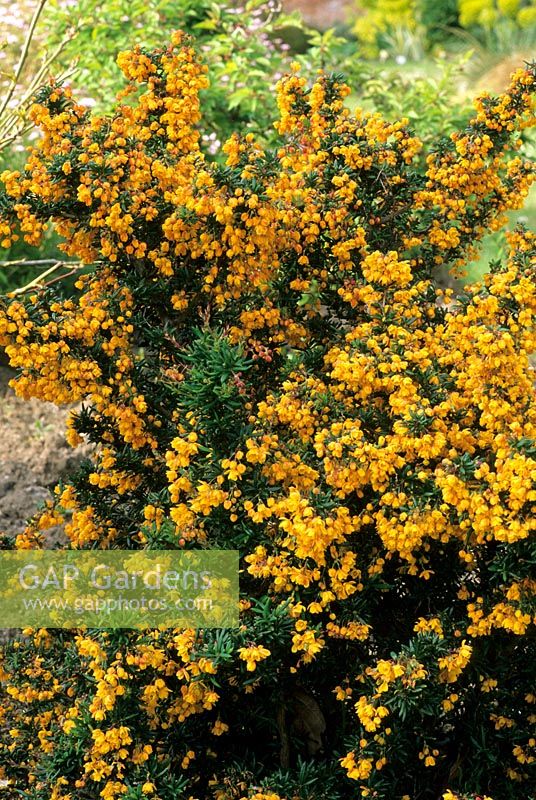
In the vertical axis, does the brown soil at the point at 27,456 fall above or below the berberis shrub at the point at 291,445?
below

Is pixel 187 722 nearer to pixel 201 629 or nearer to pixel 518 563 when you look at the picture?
pixel 201 629

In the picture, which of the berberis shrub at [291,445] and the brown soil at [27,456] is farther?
the brown soil at [27,456]

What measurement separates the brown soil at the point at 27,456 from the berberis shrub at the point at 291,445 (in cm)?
A: 158

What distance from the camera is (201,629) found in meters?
3.28

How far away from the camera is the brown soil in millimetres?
5633

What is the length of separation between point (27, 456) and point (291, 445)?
2988 millimetres

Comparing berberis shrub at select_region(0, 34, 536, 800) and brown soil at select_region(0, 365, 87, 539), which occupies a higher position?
berberis shrub at select_region(0, 34, 536, 800)

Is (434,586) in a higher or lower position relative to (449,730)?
higher

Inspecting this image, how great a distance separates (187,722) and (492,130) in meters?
2.34

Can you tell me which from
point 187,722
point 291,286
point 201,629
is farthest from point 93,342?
point 187,722

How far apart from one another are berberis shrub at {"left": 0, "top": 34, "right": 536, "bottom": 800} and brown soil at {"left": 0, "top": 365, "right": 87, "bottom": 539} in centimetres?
158

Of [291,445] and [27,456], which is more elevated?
[291,445]

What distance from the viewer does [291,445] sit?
3.38 meters

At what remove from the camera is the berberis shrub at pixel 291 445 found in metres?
3.19
